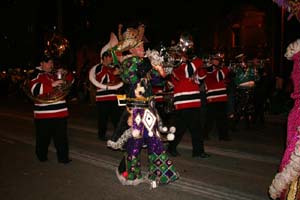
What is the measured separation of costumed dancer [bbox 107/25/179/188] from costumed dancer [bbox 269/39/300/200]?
204 cm

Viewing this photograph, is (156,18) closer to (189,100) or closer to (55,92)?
(189,100)

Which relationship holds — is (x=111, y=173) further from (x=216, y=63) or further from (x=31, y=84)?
(x=216, y=63)

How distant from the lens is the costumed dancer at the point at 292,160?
3762mm

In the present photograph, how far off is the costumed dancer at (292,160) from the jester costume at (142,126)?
206 centimetres

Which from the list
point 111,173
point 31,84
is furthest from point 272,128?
point 31,84

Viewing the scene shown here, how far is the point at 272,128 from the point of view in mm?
11734

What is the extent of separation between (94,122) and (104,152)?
5.41m

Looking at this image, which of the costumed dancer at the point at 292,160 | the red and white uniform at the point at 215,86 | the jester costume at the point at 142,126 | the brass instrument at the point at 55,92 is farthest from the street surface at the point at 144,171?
the costumed dancer at the point at 292,160

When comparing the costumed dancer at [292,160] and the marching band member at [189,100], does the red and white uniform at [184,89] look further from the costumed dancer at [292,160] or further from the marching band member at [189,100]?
the costumed dancer at [292,160]

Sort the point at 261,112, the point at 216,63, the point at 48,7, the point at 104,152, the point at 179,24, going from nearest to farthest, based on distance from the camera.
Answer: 1. the point at 104,152
2. the point at 216,63
3. the point at 261,112
4. the point at 179,24
5. the point at 48,7

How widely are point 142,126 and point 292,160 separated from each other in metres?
2.38

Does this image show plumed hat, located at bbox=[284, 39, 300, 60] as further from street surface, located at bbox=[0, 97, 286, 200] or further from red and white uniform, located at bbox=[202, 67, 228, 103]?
red and white uniform, located at bbox=[202, 67, 228, 103]

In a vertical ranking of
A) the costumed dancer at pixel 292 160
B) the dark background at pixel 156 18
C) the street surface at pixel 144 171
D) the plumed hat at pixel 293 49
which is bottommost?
the street surface at pixel 144 171

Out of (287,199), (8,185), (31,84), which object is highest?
(31,84)
